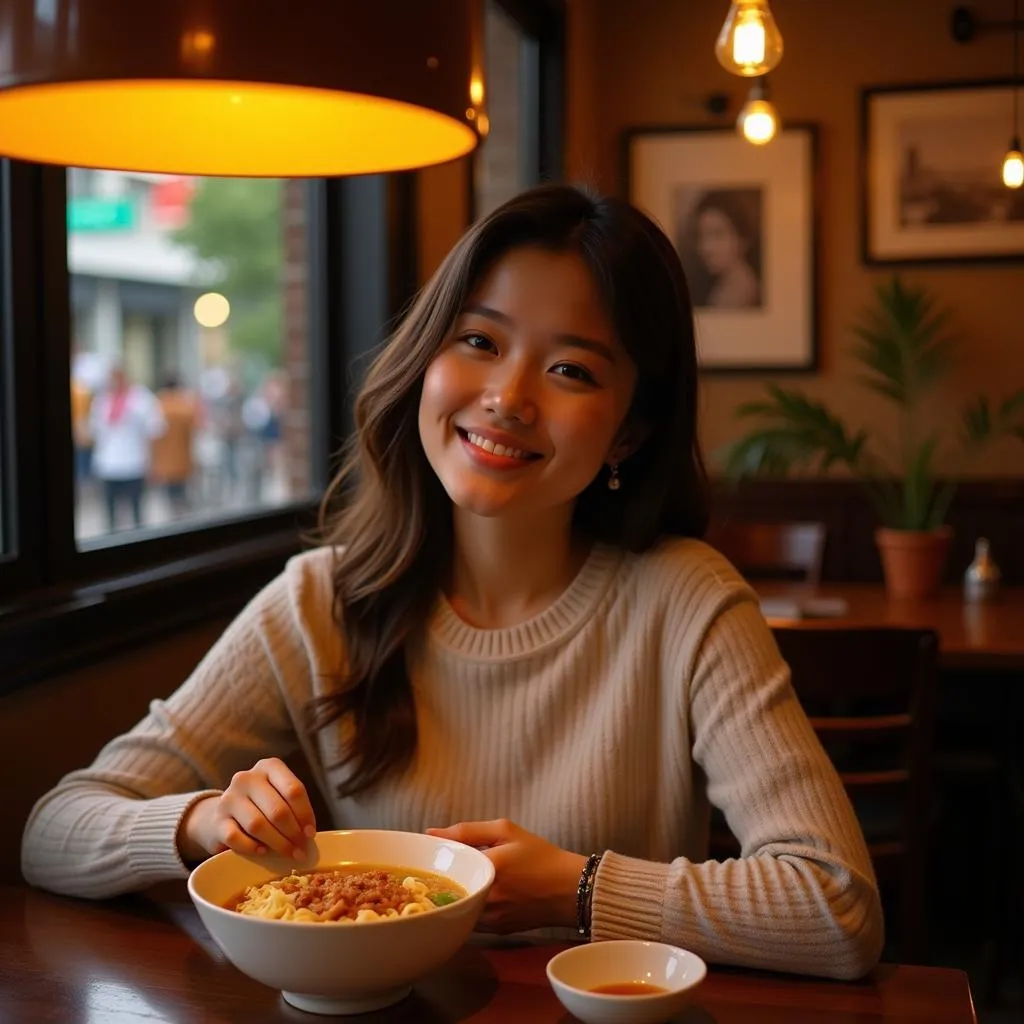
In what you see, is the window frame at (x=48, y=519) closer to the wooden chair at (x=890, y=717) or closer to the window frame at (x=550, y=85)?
the wooden chair at (x=890, y=717)

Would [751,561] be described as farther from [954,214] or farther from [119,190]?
[119,190]

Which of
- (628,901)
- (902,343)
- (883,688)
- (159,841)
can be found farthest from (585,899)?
(902,343)

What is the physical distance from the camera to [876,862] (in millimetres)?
2285

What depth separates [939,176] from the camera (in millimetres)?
4586

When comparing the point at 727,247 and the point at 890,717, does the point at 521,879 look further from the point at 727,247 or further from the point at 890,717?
the point at 727,247

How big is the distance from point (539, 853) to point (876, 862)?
1.22 meters

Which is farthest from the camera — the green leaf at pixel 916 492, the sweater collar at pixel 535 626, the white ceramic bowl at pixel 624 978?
the green leaf at pixel 916 492

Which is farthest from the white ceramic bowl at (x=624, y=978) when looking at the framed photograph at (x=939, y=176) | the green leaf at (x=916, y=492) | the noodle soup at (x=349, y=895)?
the framed photograph at (x=939, y=176)

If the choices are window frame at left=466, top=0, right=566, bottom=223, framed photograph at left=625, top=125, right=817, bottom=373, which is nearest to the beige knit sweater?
window frame at left=466, top=0, right=566, bottom=223

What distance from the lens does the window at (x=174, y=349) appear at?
8695mm

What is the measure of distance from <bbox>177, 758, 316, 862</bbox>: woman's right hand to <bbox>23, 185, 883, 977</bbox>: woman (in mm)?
17

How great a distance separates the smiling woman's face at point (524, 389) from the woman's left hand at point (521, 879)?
0.35m

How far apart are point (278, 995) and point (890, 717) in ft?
4.75

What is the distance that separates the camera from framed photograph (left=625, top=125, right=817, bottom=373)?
186 inches
